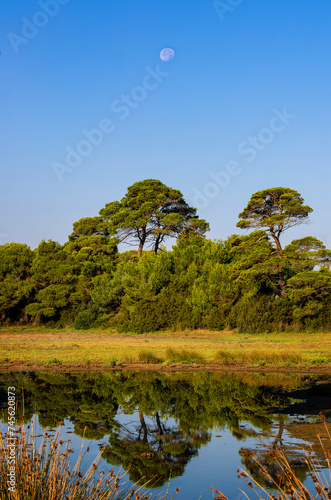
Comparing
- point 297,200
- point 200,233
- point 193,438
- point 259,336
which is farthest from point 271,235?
point 193,438

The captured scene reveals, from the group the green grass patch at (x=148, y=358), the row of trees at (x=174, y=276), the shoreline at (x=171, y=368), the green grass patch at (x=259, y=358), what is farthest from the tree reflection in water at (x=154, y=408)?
the row of trees at (x=174, y=276)

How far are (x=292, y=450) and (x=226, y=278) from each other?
28.7 m

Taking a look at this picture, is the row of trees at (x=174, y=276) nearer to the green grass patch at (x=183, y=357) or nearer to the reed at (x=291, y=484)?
the green grass patch at (x=183, y=357)

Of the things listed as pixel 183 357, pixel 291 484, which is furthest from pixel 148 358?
pixel 291 484

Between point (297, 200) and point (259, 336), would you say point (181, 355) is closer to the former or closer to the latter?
point (259, 336)

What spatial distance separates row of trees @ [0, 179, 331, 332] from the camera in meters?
35.9

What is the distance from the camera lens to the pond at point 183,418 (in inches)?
335

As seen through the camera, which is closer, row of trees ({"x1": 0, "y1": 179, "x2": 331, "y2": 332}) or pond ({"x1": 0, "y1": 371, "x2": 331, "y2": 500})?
pond ({"x1": 0, "y1": 371, "x2": 331, "y2": 500})

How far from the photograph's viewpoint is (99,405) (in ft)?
45.9

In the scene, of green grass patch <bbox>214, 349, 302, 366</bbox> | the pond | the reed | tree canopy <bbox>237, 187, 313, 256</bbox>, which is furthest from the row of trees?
the reed

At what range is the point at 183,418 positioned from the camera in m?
12.4

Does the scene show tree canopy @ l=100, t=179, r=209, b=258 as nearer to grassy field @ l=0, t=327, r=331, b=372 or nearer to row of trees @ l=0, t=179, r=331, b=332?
row of trees @ l=0, t=179, r=331, b=332

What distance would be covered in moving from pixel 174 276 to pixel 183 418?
93.7 feet

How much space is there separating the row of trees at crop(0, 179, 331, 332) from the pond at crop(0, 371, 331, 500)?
57.5 feet
